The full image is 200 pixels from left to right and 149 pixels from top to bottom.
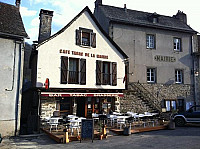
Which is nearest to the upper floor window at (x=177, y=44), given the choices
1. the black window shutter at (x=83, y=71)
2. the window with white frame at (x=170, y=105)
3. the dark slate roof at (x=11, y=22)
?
the window with white frame at (x=170, y=105)

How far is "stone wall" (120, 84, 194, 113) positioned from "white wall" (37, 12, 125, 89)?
1.48 metres

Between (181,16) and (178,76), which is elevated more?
(181,16)

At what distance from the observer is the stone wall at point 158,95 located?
16.2 meters

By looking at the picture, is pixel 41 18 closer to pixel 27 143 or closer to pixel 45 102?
pixel 45 102

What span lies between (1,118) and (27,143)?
264 cm

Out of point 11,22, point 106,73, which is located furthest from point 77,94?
point 11,22

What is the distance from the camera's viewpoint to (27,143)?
29.9 ft

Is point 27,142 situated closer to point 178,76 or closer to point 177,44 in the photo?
point 178,76

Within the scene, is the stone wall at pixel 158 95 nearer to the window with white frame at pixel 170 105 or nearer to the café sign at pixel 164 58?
the window with white frame at pixel 170 105

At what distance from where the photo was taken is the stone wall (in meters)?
16.2

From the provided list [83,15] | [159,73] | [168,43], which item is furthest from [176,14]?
[83,15]

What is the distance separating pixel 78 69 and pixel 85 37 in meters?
2.69

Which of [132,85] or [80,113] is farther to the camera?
[132,85]

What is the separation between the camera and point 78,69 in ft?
45.9
